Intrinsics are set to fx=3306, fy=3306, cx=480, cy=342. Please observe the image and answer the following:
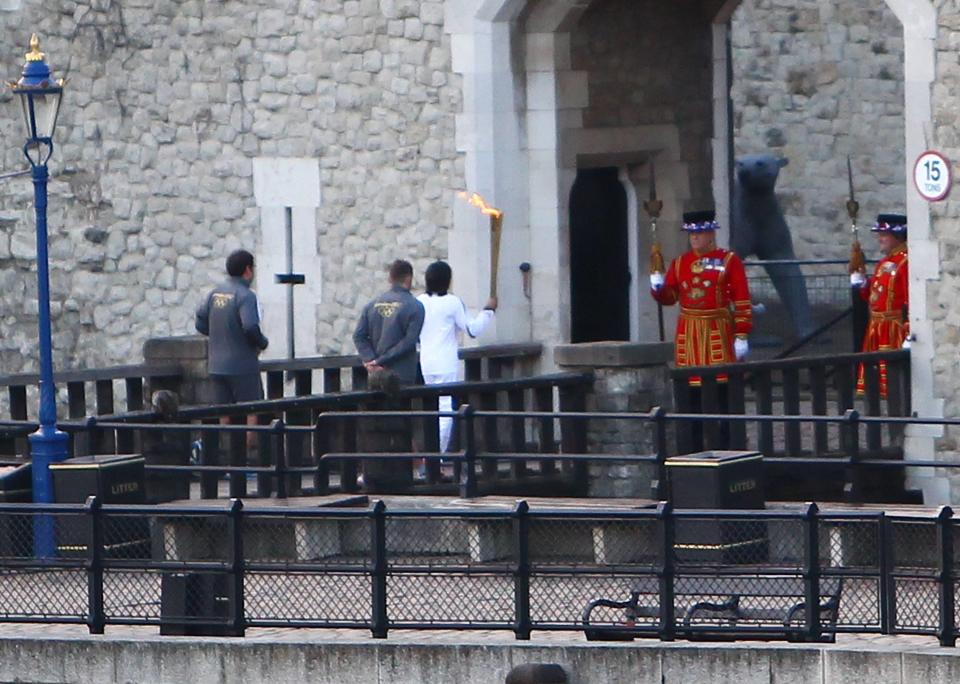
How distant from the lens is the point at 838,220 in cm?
3195

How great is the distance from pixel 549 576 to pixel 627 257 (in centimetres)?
885

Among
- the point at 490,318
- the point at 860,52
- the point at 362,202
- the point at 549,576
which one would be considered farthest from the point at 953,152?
the point at 860,52

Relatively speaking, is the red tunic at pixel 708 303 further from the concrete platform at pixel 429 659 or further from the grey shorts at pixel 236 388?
the concrete platform at pixel 429 659

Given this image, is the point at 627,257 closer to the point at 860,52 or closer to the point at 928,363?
the point at 928,363

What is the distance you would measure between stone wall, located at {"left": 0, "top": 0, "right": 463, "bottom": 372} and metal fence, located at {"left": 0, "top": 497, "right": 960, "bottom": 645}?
7.29 m

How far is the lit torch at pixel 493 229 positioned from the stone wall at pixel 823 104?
33.3ft

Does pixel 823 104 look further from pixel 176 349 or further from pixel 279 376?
pixel 176 349

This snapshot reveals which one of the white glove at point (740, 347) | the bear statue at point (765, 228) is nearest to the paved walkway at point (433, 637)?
the white glove at point (740, 347)

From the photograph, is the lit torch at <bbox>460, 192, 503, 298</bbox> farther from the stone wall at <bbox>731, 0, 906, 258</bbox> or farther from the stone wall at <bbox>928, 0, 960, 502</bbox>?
the stone wall at <bbox>731, 0, 906, 258</bbox>

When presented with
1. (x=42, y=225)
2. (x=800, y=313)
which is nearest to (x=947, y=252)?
(x=42, y=225)

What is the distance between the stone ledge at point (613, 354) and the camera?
747 inches

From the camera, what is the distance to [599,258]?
74.9 feet

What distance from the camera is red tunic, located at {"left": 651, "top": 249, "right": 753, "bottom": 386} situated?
2077 cm

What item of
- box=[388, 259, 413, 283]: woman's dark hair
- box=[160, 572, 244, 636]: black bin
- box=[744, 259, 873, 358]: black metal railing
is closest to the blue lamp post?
box=[160, 572, 244, 636]: black bin
